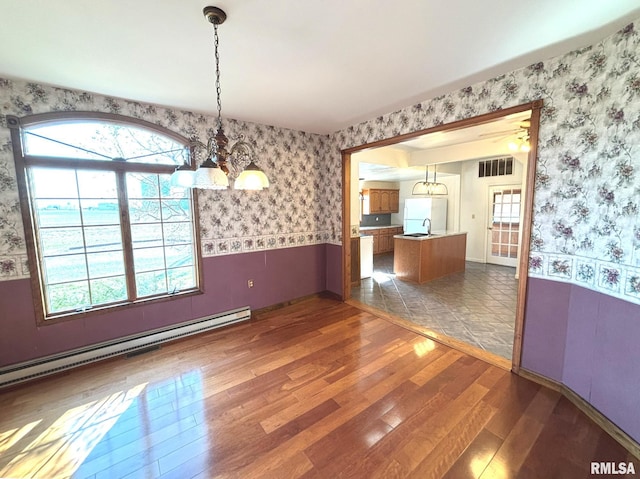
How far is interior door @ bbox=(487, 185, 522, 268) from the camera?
20.6ft

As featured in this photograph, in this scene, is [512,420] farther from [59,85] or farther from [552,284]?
[59,85]

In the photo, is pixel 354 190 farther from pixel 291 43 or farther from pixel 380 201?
pixel 380 201

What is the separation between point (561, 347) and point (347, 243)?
267cm

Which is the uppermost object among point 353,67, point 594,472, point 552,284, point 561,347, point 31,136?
point 353,67

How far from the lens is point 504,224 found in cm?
649

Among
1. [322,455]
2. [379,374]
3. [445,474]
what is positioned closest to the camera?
[445,474]

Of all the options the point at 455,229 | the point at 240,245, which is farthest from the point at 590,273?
the point at 455,229

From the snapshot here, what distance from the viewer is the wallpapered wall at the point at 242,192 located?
234cm

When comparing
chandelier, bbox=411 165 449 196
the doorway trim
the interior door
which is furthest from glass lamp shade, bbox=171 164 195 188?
the interior door

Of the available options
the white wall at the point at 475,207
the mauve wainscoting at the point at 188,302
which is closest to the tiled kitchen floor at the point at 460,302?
the white wall at the point at 475,207

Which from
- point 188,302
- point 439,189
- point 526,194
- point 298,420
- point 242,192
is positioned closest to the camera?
point 298,420

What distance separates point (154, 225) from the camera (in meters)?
3.09

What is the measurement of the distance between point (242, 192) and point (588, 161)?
3.38m

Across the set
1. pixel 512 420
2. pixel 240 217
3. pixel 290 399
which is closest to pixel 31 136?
pixel 240 217
